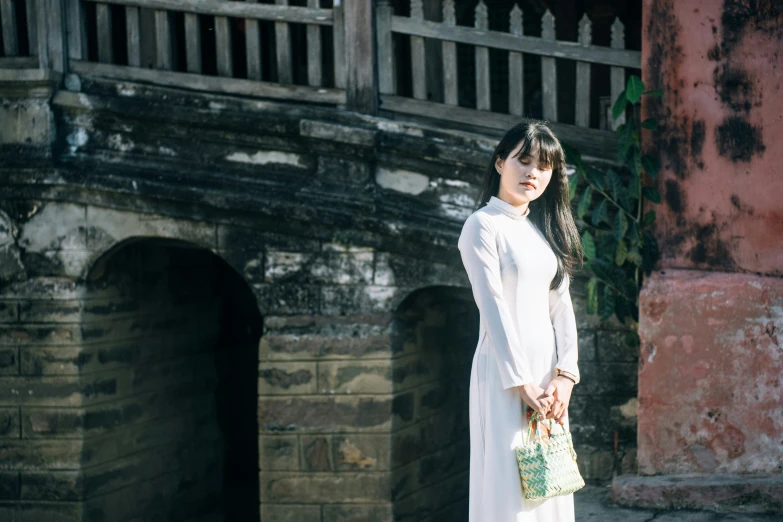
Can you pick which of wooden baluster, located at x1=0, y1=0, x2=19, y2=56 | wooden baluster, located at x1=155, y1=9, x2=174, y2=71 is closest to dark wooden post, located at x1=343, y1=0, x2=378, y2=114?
wooden baluster, located at x1=155, y1=9, x2=174, y2=71

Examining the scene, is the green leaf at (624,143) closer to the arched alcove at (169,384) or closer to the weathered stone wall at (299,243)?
the weathered stone wall at (299,243)

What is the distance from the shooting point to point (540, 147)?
11.6 feet

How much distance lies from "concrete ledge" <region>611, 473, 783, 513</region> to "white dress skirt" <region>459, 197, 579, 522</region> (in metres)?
1.52

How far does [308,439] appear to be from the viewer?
5.98 metres

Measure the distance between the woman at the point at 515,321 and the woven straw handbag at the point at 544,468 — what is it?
38 millimetres

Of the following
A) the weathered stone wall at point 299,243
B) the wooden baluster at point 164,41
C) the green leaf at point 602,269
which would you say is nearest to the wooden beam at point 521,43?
the weathered stone wall at point 299,243

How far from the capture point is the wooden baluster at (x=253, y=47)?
619 cm

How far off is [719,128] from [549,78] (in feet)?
3.66

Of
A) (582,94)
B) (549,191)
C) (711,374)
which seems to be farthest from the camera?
(582,94)

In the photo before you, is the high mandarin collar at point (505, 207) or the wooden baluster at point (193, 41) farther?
the wooden baluster at point (193, 41)

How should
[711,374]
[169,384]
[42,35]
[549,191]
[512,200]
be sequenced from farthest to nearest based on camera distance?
[169,384]
[42,35]
[711,374]
[549,191]
[512,200]

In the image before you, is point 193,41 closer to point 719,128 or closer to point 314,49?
point 314,49

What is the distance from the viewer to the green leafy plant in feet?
16.8

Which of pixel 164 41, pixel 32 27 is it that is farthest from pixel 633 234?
pixel 32 27
